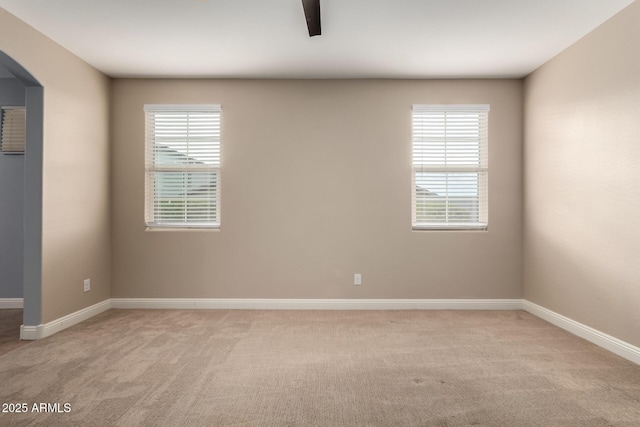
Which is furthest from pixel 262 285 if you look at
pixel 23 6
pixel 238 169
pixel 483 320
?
pixel 23 6

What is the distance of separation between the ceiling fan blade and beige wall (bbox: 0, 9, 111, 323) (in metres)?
2.52

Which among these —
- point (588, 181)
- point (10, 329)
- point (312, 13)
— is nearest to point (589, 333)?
point (588, 181)

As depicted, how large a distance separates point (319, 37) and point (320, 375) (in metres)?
2.91

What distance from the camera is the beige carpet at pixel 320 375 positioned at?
2.23 metres

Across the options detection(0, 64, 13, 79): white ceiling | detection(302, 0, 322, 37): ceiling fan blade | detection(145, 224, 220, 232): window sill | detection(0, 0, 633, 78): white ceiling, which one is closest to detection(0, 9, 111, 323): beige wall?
detection(0, 0, 633, 78): white ceiling

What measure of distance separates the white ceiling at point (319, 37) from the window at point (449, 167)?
0.54m

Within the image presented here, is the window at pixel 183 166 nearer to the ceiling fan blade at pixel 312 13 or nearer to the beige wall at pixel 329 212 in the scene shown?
the beige wall at pixel 329 212

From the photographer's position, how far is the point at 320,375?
2770mm

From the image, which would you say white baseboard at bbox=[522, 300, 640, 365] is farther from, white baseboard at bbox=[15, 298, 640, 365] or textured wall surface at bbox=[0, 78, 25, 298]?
textured wall surface at bbox=[0, 78, 25, 298]

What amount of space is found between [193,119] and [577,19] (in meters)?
4.01

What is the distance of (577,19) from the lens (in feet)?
10.9

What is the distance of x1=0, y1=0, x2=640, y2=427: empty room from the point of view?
2.65m

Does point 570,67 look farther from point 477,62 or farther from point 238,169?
point 238,169

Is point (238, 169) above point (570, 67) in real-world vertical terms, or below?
below
